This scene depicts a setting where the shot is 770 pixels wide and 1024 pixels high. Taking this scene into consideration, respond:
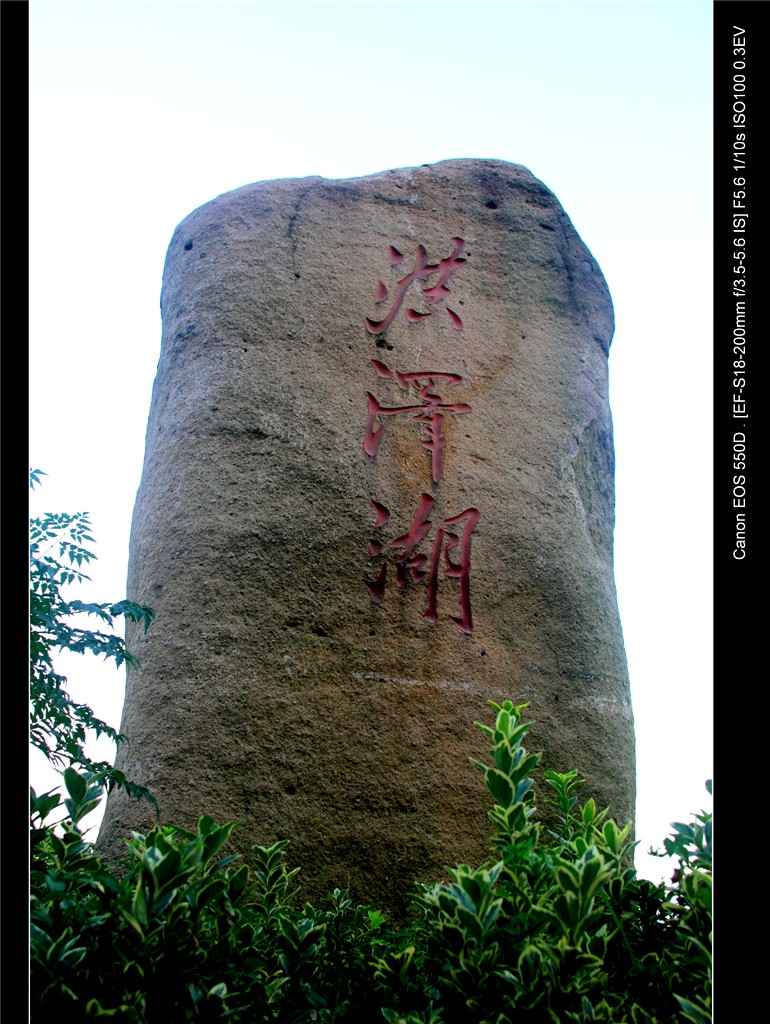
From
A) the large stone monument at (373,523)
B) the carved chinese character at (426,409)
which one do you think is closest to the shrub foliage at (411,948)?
the large stone monument at (373,523)

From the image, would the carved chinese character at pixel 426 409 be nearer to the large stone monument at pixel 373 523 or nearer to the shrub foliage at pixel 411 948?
the large stone monument at pixel 373 523

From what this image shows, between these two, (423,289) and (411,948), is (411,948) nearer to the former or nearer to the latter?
(411,948)

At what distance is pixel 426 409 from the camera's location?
12.0ft

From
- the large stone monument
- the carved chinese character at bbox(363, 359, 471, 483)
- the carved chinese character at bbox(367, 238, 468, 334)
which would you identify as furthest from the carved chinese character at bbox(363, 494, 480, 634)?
the carved chinese character at bbox(367, 238, 468, 334)

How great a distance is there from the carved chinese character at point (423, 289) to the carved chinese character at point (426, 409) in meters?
0.24

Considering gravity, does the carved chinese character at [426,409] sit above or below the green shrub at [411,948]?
above

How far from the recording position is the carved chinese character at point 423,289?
377 cm

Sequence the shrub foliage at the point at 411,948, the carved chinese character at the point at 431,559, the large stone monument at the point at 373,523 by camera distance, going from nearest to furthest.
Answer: the shrub foliage at the point at 411,948 → the large stone monument at the point at 373,523 → the carved chinese character at the point at 431,559

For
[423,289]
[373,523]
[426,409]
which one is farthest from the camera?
[423,289]

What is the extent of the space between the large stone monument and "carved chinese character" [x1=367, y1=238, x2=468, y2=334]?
11 mm

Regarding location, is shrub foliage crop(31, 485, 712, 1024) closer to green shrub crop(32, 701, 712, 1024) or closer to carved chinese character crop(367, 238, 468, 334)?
green shrub crop(32, 701, 712, 1024)

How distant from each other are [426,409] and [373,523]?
1.88 feet

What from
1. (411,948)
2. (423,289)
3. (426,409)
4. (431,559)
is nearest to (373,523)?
(431,559)

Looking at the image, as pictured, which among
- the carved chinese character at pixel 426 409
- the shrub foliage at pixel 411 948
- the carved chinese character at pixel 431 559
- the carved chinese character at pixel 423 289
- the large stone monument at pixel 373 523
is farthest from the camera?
the carved chinese character at pixel 423 289
